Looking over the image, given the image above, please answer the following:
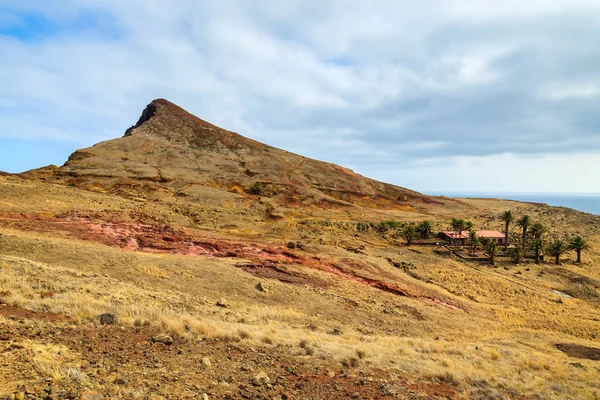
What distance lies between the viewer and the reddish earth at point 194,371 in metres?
8.52

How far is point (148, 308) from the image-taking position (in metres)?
14.7

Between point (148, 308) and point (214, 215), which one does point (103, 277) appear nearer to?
point (148, 308)

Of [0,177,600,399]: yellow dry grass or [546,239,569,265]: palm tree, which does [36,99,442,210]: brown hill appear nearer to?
[0,177,600,399]: yellow dry grass

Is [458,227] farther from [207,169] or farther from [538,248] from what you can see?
[207,169]

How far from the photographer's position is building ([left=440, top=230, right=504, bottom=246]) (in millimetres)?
59600

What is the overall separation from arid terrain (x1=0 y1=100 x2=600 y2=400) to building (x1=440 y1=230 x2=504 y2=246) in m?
1.96

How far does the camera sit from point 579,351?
21266 mm

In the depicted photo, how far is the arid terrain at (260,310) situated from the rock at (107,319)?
0.12ft

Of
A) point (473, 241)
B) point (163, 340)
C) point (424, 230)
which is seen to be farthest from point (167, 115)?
point (163, 340)

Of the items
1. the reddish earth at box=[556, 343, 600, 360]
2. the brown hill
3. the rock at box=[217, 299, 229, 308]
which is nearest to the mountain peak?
the brown hill

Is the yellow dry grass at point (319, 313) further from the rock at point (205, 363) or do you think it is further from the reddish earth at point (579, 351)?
the rock at point (205, 363)

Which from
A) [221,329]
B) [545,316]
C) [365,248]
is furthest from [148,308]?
[365,248]

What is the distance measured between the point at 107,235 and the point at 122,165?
168ft

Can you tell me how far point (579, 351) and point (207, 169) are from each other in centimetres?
7390
